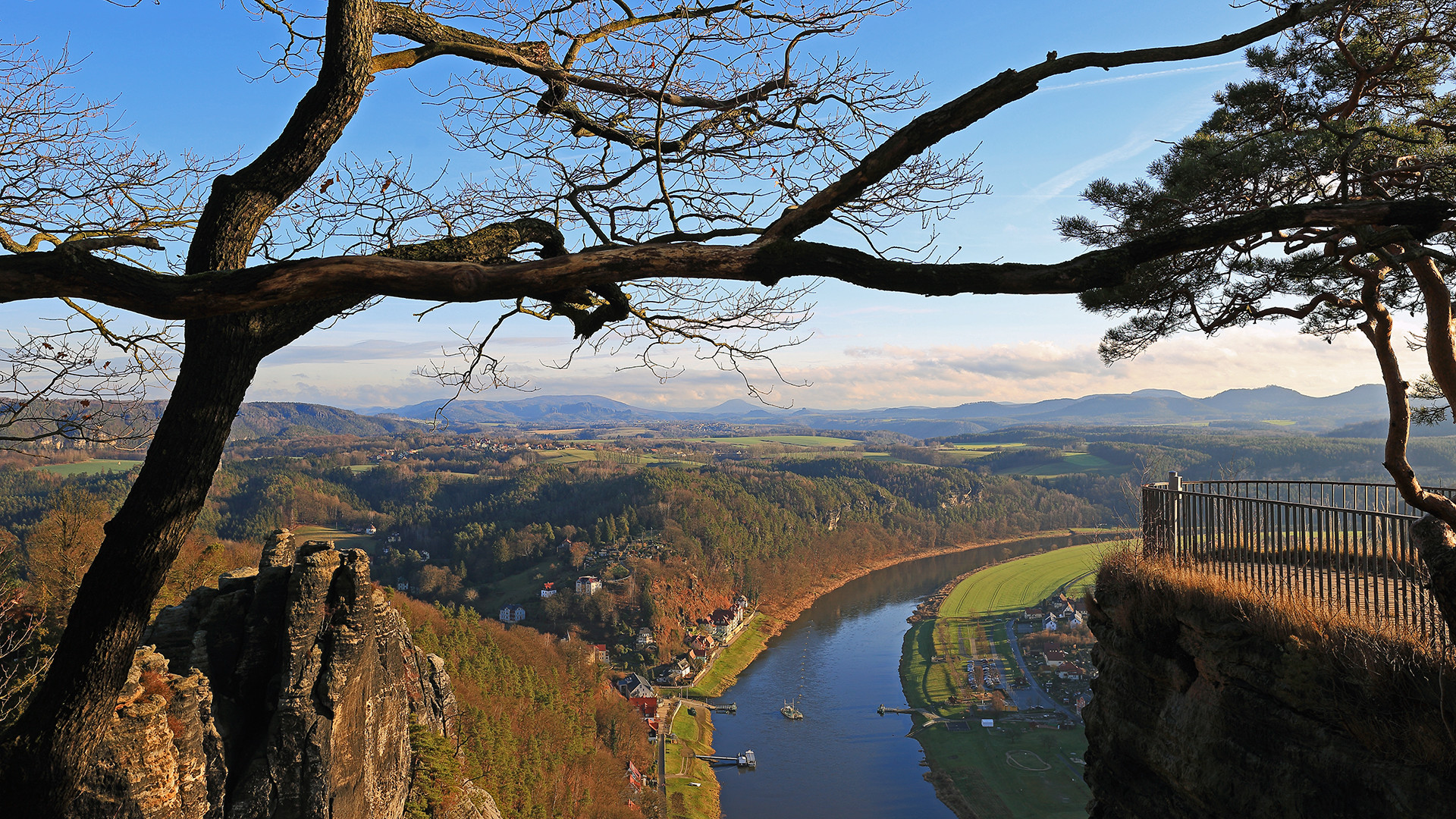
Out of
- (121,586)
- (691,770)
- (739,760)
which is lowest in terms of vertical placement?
(691,770)

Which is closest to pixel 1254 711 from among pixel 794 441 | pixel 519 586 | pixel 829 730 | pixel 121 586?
pixel 121 586

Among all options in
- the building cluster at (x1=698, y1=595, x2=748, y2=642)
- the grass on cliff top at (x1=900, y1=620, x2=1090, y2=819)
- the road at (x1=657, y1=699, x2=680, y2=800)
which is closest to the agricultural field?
the building cluster at (x1=698, y1=595, x2=748, y2=642)

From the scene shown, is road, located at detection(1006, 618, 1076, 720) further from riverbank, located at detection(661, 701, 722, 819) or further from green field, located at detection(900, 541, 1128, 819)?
riverbank, located at detection(661, 701, 722, 819)

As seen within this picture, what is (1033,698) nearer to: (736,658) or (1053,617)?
(1053,617)

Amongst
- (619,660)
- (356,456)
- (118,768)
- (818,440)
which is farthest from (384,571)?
(818,440)

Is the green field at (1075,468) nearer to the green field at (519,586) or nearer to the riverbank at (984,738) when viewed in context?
the riverbank at (984,738)

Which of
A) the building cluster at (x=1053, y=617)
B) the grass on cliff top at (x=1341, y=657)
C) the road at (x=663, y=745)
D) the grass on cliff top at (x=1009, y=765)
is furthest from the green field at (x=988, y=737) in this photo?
the road at (x=663, y=745)

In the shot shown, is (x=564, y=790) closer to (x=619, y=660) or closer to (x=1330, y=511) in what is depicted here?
(x=619, y=660)
